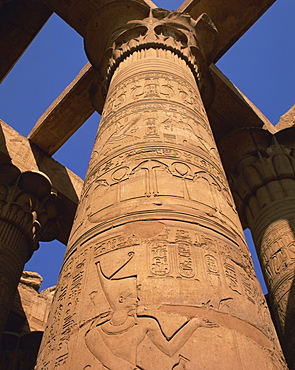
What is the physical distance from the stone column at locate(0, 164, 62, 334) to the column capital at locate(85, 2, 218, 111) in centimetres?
212

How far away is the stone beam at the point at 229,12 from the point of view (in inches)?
275

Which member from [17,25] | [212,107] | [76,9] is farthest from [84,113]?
[212,107]

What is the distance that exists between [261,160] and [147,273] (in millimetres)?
5411

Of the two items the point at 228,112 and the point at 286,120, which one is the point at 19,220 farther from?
the point at 286,120

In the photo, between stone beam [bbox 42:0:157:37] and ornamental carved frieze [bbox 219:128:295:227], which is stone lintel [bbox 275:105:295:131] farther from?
stone beam [bbox 42:0:157:37]

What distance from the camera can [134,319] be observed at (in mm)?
1836

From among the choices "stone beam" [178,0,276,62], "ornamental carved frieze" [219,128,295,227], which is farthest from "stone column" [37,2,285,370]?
"stone beam" [178,0,276,62]

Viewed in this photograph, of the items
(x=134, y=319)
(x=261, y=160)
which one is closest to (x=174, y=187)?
(x=134, y=319)

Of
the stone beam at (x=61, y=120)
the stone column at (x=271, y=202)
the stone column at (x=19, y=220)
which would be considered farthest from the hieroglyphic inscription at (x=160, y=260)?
the stone beam at (x=61, y=120)

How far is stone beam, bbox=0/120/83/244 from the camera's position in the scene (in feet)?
27.2

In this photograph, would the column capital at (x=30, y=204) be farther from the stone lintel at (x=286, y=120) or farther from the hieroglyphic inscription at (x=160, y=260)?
the stone lintel at (x=286, y=120)

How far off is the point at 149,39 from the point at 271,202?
308 centimetres

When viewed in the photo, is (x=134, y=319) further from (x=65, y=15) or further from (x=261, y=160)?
(x=65, y=15)

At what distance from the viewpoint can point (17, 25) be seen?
7969 mm
